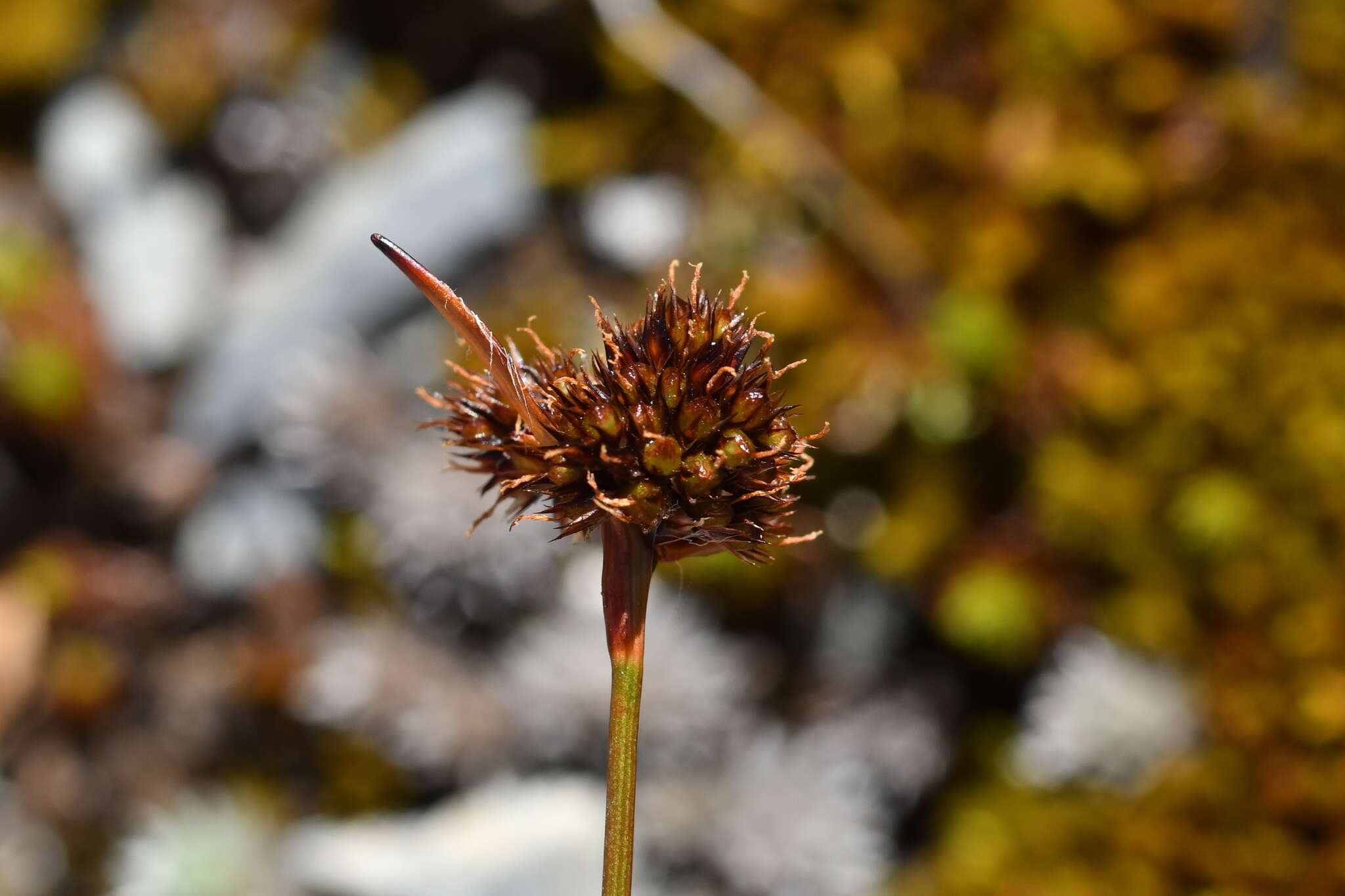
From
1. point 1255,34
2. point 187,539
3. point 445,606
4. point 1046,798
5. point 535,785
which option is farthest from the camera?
point 187,539

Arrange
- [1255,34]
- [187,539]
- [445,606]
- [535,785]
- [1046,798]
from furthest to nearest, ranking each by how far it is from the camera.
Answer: [187,539]
[445,606]
[535,785]
[1046,798]
[1255,34]

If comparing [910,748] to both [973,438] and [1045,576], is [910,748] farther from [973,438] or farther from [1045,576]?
[973,438]

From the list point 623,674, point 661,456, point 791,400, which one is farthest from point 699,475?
point 791,400

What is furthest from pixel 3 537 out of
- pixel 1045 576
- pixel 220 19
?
pixel 1045 576

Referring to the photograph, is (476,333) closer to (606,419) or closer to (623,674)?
(606,419)

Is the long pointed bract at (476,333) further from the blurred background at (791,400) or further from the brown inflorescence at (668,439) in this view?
the blurred background at (791,400)

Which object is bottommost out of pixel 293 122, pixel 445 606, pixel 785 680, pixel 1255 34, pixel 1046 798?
pixel 1046 798

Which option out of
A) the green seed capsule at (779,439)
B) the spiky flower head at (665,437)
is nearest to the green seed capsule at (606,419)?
the spiky flower head at (665,437)

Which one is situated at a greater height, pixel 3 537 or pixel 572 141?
pixel 572 141
